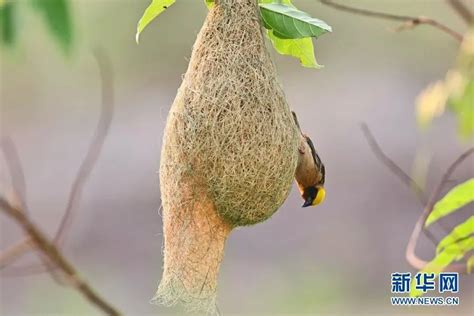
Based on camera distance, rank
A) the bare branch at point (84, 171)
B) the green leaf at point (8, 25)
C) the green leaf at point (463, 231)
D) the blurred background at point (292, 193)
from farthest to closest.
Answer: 1. the blurred background at point (292, 193)
2. the bare branch at point (84, 171)
3. the green leaf at point (463, 231)
4. the green leaf at point (8, 25)

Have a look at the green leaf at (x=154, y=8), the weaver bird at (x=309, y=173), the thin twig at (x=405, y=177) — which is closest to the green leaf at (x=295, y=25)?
the green leaf at (x=154, y=8)

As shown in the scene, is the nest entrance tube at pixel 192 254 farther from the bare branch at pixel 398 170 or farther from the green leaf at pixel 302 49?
the bare branch at pixel 398 170

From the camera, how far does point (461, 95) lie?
135 centimetres

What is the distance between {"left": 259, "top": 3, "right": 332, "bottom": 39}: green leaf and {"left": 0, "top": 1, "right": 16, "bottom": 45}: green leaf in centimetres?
50

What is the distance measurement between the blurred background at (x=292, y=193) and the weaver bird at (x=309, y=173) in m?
3.44

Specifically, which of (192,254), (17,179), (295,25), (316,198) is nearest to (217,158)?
(192,254)

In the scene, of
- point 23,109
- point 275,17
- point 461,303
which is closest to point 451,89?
point 275,17

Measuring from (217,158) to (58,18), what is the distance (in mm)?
489

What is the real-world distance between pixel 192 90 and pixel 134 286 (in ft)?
14.7

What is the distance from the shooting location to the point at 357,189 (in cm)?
617

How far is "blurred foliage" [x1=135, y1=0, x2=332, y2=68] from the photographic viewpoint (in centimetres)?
156

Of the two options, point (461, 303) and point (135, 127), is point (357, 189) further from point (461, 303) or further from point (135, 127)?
point (135, 127)

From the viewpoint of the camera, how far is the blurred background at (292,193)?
230 inches

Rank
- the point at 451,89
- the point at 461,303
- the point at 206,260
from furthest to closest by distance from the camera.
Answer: the point at 461,303 → the point at 206,260 → the point at 451,89
